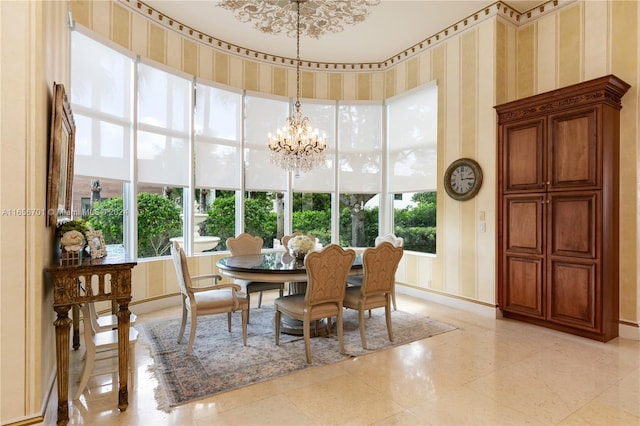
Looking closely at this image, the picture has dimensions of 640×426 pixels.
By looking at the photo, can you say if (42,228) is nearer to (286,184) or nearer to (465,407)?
(465,407)

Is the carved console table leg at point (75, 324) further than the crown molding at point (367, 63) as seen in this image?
No

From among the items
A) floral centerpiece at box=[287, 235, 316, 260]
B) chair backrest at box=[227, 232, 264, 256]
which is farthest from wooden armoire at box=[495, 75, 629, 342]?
chair backrest at box=[227, 232, 264, 256]

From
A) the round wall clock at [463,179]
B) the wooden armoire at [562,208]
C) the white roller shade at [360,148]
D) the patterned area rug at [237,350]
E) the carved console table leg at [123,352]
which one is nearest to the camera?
the carved console table leg at [123,352]

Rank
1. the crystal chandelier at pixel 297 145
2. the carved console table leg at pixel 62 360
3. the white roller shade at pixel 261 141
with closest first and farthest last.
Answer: the carved console table leg at pixel 62 360 < the crystal chandelier at pixel 297 145 < the white roller shade at pixel 261 141

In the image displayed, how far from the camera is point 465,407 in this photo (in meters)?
2.33

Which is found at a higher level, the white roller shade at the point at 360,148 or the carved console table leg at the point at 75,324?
the white roller shade at the point at 360,148

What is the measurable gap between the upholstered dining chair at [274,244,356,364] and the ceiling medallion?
3.08 metres

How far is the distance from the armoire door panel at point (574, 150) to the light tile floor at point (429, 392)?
1680mm

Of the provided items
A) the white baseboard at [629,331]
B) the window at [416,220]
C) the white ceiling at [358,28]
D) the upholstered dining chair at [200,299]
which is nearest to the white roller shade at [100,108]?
the white ceiling at [358,28]

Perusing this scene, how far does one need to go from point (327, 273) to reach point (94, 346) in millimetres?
1813

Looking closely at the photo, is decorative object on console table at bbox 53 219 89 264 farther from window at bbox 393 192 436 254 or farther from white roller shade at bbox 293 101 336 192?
window at bbox 393 192 436 254

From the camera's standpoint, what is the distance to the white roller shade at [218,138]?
507 cm

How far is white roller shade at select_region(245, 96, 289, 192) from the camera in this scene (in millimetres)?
5566

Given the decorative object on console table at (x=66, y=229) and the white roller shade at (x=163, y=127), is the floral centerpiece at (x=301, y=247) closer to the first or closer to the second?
the decorative object on console table at (x=66, y=229)
